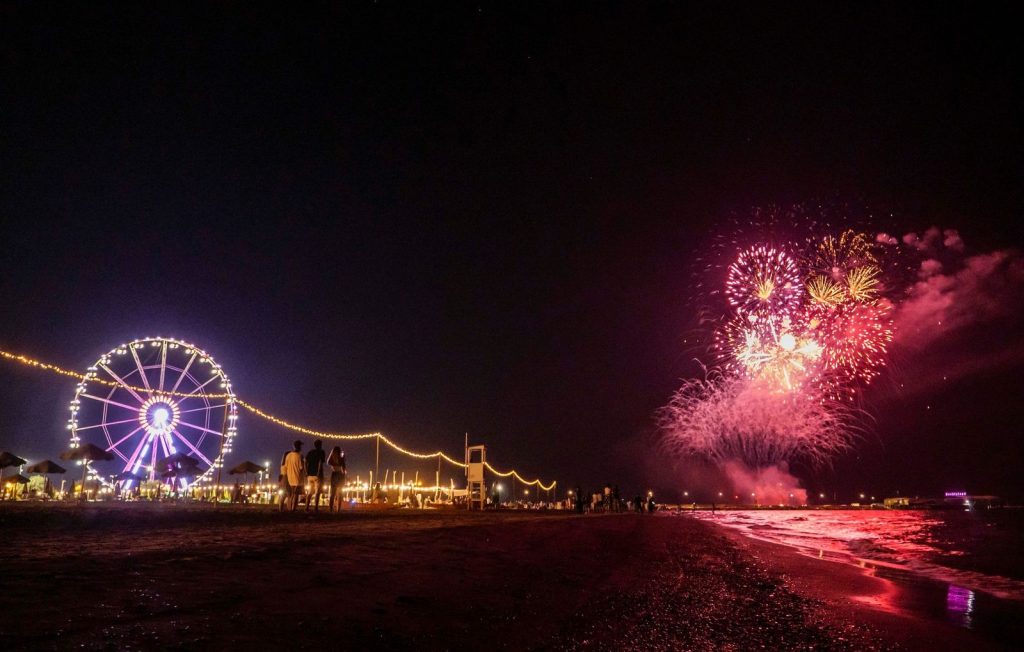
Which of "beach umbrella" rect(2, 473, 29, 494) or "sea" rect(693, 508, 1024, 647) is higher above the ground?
"beach umbrella" rect(2, 473, 29, 494)

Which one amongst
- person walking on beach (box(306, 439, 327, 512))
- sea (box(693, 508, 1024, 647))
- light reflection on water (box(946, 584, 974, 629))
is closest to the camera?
light reflection on water (box(946, 584, 974, 629))

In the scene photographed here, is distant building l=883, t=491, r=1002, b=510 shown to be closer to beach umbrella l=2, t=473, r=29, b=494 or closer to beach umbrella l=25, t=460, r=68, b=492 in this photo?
beach umbrella l=25, t=460, r=68, b=492

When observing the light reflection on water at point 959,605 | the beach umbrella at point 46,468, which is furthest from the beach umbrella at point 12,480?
the light reflection on water at point 959,605

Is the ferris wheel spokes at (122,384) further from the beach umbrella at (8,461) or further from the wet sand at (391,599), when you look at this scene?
the wet sand at (391,599)

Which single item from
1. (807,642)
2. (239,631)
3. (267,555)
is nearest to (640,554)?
(807,642)

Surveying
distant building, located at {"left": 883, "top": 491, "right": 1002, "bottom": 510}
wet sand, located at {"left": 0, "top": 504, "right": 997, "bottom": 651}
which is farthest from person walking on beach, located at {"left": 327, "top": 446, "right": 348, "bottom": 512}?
distant building, located at {"left": 883, "top": 491, "right": 1002, "bottom": 510}

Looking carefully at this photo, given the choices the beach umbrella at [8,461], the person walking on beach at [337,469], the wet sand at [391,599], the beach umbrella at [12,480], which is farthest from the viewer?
the beach umbrella at [12,480]

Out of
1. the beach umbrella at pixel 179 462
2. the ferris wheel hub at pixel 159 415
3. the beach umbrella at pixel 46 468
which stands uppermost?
the ferris wheel hub at pixel 159 415

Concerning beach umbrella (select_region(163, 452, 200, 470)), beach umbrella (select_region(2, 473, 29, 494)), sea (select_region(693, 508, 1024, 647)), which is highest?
beach umbrella (select_region(163, 452, 200, 470))

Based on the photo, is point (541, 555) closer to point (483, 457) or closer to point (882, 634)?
point (882, 634)
